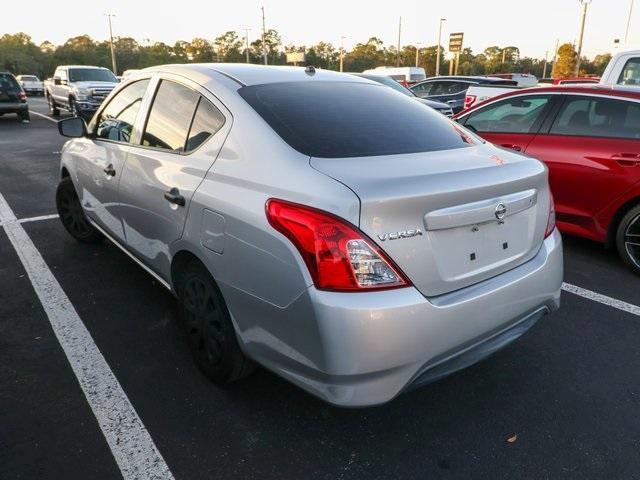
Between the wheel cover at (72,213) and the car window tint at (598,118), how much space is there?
4.51 meters

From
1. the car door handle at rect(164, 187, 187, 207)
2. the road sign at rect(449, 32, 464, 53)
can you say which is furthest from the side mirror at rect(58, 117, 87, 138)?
the road sign at rect(449, 32, 464, 53)

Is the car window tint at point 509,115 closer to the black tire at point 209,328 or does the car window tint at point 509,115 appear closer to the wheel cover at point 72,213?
the black tire at point 209,328

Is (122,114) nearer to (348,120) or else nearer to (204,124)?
(204,124)

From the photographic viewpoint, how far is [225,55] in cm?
8206

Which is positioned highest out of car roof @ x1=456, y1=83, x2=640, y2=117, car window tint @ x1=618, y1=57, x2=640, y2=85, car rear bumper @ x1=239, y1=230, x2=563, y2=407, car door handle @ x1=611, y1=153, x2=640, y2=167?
car window tint @ x1=618, y1=57, x2=640, y2=85

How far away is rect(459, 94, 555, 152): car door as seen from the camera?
511 centimetres

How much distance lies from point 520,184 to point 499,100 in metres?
3.52

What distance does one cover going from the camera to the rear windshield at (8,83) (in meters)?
16.9

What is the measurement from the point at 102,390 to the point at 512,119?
15.2 ft

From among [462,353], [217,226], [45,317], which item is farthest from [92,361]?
[462,353]

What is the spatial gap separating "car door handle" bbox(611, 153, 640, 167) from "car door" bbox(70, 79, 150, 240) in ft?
12.3

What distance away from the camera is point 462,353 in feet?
7.27

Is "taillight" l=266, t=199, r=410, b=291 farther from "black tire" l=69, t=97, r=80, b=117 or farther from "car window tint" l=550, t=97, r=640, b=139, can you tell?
"black tire" l=69, t=97, r=80, b=117

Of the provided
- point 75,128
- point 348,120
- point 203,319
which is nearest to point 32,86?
point 75,128
